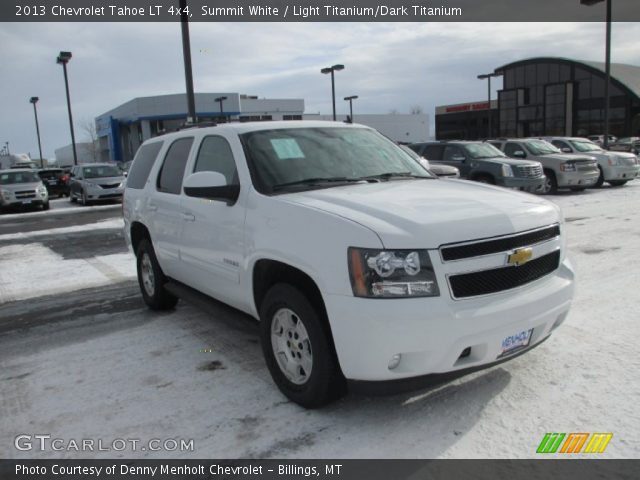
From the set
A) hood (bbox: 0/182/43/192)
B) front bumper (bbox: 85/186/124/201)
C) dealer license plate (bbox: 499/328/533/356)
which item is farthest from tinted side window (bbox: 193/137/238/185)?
hood (bbox: 0/182/43/192)

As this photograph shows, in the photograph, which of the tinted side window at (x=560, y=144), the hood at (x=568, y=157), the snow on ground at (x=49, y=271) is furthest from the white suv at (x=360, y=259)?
the tinted side window at (x=560, y=144)

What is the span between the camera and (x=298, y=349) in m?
3.55

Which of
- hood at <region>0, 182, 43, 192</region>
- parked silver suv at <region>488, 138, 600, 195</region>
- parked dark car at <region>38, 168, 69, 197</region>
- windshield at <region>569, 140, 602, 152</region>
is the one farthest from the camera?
parked dark car at <region>38, 168, 69, 197</region>

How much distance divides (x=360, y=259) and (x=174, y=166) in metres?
2.98

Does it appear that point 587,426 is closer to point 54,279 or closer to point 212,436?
point 212,436

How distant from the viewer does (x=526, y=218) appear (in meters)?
3.43

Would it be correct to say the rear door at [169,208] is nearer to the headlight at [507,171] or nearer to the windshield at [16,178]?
the headlight at [507,171]

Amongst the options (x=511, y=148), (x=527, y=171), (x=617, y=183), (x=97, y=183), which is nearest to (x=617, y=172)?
(x=617, y=183)

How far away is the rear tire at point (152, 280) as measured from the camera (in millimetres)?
5785

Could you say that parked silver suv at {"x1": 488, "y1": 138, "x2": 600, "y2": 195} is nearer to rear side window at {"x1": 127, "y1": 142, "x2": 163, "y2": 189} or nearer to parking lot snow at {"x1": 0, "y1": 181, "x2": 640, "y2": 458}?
parking lot snow at {"x1": 0, "y1": 181, "x2": 640, "y2": 458}

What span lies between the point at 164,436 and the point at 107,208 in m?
18.2

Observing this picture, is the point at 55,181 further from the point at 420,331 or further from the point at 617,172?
the point at 420,331

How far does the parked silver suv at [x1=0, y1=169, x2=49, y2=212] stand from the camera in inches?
788

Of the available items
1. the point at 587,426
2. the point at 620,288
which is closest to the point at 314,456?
the point at 587,426
